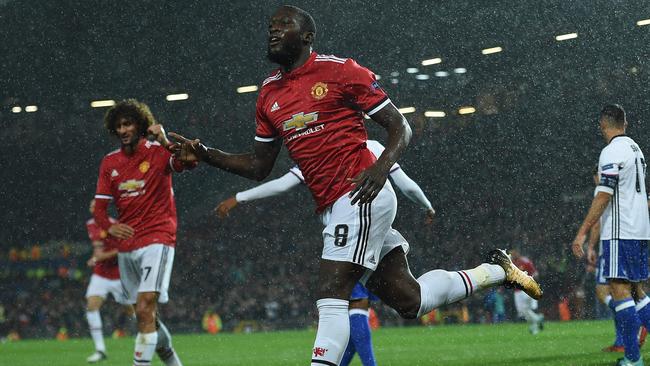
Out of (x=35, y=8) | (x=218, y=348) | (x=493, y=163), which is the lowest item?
(x=493, y=163)

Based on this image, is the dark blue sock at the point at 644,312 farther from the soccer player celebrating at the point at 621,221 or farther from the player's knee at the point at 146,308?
the player's knee at the point at 146,308

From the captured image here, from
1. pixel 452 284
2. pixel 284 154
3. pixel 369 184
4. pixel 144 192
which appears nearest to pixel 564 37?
pixel 284 154

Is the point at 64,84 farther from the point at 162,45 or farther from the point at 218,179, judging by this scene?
the point at 218,179

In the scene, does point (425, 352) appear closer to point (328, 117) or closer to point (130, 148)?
point (130, 148)

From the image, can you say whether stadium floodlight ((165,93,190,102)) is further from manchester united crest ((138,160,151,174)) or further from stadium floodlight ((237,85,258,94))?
manchester united crest ((138,160,151,174))

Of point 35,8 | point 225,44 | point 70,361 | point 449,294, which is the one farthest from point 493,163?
point 449,294

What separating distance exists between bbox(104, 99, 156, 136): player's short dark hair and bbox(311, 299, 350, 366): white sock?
3.04 metres

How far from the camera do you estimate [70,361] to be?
453 inches

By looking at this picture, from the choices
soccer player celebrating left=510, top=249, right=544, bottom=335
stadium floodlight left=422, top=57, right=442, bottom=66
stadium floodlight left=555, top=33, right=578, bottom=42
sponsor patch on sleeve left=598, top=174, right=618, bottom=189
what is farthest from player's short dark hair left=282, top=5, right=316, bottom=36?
stadium floodlight left=555, top=33, right=578, bottom=42

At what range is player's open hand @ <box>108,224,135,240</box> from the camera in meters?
6.62

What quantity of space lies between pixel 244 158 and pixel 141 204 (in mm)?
2188

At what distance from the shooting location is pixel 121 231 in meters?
6.67

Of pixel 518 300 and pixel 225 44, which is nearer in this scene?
pixel 518 300

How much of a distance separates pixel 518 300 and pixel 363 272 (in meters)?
13.0
